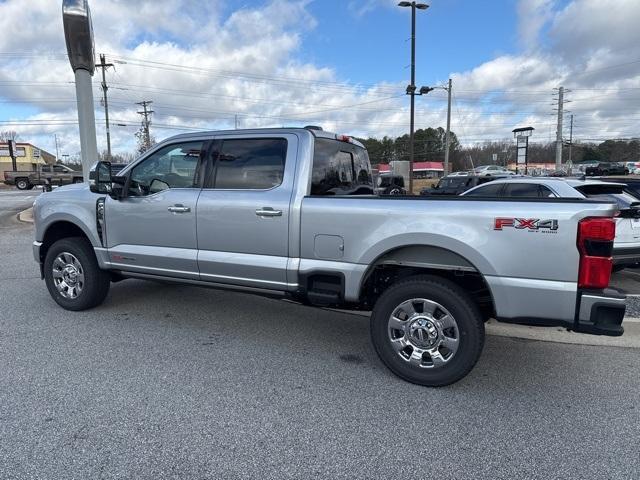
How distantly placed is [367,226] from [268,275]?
1019 mm

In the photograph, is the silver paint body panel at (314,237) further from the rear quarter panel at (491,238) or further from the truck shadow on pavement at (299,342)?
the truck shadow on pavement at (299,342)

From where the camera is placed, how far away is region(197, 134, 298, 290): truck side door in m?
3.98

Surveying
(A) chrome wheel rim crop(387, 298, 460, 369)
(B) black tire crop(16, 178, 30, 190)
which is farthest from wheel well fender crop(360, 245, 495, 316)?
(B) black tire crop(16, 178, 30, 190)

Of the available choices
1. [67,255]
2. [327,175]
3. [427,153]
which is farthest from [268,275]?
[427,153]

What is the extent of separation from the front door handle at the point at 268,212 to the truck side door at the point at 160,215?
74 cm

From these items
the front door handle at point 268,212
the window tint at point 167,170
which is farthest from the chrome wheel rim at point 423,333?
the window tint at point 167,170

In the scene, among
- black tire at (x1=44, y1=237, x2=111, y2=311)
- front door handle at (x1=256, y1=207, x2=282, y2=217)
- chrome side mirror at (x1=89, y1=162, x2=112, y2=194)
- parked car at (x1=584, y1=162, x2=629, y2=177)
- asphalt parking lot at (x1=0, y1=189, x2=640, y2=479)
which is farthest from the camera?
parked car at (x1=584, y1=162, x2=629, y2=177)

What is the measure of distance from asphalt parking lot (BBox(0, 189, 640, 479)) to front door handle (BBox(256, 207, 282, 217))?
4.11 feet

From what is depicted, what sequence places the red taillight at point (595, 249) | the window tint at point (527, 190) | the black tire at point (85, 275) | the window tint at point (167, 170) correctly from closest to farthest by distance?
the red taillight at point (595, 249) → the window tint at point (167, 170) → the black tire at point (85, 275) → the window tint at point (527, 190)

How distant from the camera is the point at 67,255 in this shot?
5188mm

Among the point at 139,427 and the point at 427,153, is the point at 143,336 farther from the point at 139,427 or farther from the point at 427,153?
the point at 427,153

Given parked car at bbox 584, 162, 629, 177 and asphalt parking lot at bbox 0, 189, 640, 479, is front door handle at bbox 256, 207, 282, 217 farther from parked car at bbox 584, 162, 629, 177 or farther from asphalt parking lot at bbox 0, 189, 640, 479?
parked car at bbox 584, 162, 629, 177

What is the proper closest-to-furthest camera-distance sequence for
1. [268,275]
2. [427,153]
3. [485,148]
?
[268,275] < [427,153] < [485,148]

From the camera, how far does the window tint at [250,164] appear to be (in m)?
4.12
